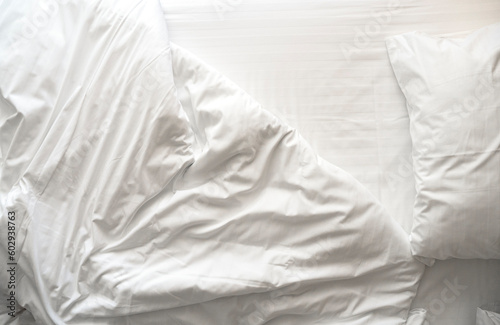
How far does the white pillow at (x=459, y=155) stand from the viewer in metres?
1.22

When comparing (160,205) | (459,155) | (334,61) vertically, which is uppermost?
(334,61)

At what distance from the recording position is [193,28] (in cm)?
149

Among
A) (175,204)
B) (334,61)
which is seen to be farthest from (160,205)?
(334,61)

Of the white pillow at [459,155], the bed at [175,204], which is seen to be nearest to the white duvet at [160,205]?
the bed at [175,204]

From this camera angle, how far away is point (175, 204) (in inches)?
47.9

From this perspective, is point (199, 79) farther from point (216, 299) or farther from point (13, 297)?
point (13, 297)

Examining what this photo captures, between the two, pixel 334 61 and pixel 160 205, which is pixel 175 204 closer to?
pixel 160 205

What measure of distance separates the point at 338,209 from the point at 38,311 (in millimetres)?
795

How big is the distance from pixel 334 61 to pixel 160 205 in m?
0.71

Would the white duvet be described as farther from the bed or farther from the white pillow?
the white pillow

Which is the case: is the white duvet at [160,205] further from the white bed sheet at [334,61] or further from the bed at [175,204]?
the white bed sheet at [334,61]

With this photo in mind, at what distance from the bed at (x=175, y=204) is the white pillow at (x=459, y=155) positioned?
68 millimetres

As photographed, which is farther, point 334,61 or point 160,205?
point 334,61

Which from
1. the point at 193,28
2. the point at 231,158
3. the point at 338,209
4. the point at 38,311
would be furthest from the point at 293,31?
the point at 38,311
